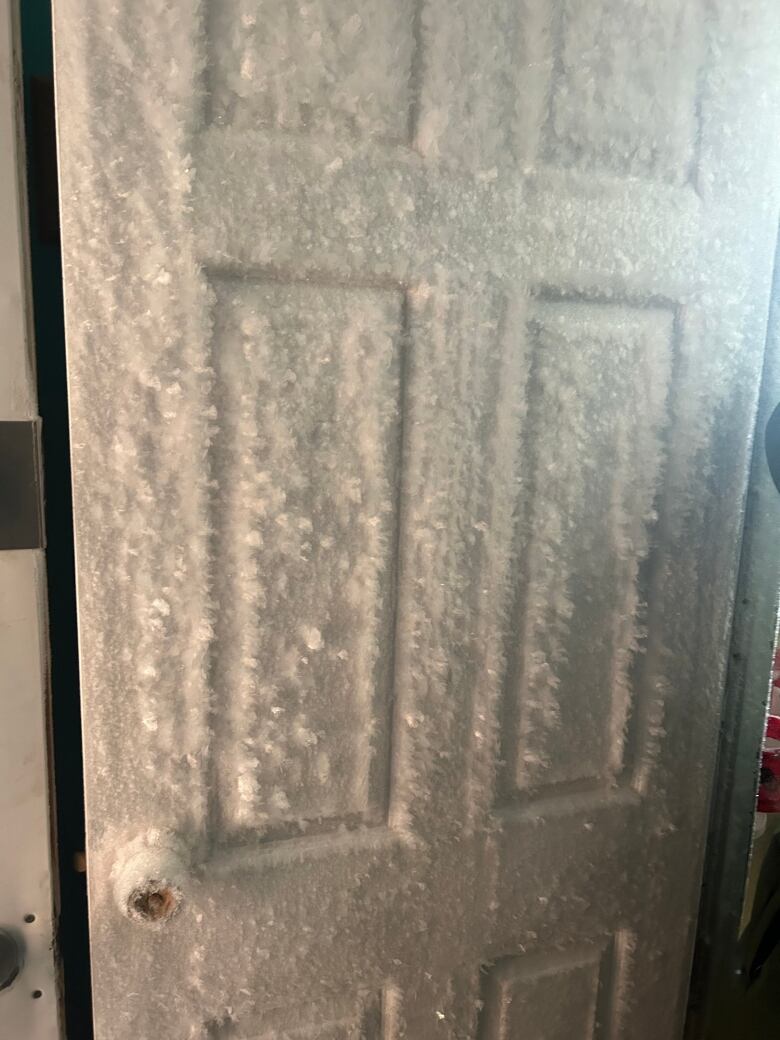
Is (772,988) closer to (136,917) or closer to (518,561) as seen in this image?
(518,561)

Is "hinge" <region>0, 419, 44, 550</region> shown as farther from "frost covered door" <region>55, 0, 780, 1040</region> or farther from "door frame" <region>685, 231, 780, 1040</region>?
"door frame" <region>685, 231, 780, 1040</region>

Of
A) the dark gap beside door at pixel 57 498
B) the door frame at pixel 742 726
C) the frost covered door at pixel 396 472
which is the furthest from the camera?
the door frame at pixel 742 726

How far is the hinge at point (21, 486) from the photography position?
693mm

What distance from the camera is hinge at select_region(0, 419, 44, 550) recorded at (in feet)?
2.27

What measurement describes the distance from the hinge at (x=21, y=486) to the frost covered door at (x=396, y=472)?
0.11m

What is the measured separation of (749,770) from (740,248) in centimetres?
64

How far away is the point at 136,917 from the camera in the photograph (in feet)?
2.21

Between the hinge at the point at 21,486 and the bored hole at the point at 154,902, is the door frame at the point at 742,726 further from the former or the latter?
the hinge at the point at 21,486

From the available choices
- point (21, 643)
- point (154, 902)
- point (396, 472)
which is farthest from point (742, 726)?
point (21, 643)

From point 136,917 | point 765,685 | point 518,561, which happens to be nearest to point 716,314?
point 518,561

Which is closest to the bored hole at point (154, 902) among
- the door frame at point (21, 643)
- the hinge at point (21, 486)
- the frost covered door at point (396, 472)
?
the frost covered door at point (396, 472)

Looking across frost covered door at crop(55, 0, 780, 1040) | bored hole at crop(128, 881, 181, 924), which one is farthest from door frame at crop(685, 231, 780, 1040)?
bored hole at crop(128, 881, 181, 924)

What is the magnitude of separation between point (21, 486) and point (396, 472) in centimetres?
34

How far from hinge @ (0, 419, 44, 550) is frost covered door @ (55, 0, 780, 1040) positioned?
114mm
